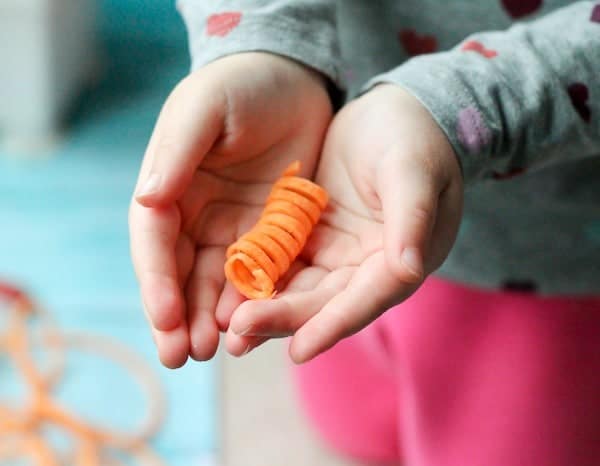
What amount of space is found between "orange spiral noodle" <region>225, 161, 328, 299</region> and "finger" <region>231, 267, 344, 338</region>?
0.01 meters

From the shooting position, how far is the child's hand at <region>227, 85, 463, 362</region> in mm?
370

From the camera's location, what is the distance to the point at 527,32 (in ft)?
1.49

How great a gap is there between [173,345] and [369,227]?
0.38 ft

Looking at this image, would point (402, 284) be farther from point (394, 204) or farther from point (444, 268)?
point (444, 268)

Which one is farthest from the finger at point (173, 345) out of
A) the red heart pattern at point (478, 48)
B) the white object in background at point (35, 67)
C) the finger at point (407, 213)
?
the white object in background at point (35, 67)

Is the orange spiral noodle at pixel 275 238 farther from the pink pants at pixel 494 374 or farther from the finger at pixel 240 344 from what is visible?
the pink pants at pixel 494 374

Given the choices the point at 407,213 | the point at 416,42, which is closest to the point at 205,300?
the point at 407,213

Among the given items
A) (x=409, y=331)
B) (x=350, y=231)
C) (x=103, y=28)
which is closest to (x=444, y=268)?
(x=409, y=331)

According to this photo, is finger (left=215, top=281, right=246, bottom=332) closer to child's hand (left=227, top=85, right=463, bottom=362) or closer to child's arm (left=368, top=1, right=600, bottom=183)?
child's hand (left=227, top=85, right=463, bottom=362)

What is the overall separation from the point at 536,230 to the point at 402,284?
0.83ft

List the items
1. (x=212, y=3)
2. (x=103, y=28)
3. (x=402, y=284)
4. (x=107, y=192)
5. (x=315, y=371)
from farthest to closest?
(x=103, y=28) < (x=107, y=192) < (x=315, y=371) < (x=212, y=3) < (x=402, y=284)

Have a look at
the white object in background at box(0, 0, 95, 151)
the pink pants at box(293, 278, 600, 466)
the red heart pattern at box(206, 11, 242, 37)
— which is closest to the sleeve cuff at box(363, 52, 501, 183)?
the red heart pattern at box(206, 11, 242, 37)

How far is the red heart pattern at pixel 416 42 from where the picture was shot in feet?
1.86

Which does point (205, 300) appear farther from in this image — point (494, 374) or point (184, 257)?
point (494, 374)
